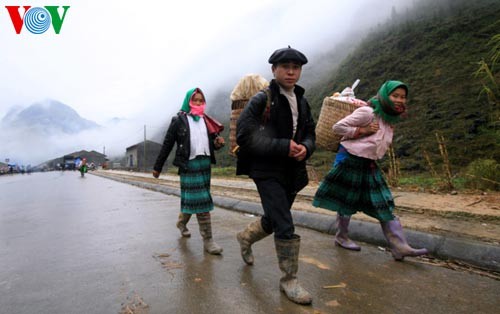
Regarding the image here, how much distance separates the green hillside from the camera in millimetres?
28922

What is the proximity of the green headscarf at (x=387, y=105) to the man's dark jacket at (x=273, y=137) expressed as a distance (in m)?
0.94

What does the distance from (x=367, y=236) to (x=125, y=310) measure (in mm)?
2868

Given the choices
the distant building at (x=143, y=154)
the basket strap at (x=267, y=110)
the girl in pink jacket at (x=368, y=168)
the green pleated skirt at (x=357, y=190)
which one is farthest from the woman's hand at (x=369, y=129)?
the distant building at (x=143, y=154)

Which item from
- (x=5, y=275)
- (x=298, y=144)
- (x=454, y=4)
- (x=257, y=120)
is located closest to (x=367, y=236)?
(x=298, y=144)

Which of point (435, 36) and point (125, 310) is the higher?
point (435, 36)

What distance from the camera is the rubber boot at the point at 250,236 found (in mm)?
3006

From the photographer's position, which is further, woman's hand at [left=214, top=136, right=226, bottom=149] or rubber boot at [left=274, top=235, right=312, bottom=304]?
woman's hand at [left=214, top=136, right=226, bottom=149]

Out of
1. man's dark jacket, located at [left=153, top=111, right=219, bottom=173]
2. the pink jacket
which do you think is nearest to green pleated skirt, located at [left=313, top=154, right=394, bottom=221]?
the pink jacket

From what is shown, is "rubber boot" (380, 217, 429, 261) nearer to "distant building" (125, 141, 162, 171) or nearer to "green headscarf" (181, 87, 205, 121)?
"green headscarf" (181, 87, 205, 121)

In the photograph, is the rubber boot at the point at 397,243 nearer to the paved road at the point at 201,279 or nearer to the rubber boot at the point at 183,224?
the paved road at the point at 201,279

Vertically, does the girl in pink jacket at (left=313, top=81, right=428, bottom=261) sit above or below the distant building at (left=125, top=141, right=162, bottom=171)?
below

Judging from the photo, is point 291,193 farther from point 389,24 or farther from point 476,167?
point 389,24

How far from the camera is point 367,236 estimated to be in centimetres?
415

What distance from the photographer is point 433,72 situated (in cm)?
4203
